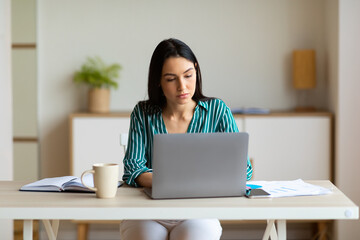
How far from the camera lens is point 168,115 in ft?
7.45

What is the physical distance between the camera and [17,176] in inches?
171

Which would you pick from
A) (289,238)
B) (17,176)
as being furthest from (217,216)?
(17,176)

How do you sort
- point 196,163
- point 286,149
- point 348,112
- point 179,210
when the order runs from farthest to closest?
1. point 286,149
2. point 348,112
3. point 196,163
4. point 179,210

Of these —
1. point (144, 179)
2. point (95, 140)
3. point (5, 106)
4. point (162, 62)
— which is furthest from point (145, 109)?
point (95, 140)

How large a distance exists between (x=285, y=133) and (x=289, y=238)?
909 millimetres

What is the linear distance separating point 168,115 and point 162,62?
0.76 ft

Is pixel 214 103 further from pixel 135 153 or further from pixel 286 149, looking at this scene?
pixel 286 149

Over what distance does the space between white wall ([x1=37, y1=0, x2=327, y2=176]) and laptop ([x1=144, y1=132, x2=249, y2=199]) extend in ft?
8.65

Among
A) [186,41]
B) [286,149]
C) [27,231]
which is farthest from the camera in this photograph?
[186,41]

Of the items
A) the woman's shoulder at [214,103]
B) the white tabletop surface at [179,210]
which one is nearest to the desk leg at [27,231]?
the white tabletop surface at [179,210]

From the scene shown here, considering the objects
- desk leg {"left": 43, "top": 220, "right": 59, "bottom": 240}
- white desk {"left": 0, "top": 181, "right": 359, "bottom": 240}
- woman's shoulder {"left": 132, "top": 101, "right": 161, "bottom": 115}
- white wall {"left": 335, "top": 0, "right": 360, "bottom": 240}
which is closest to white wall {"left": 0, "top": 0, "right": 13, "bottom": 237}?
desk leg {"left": 43, "top": 220, "right": 59, "bottom": 240}

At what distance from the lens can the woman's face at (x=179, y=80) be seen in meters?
2.12

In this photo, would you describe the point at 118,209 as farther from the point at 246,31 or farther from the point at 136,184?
the point at 246,31

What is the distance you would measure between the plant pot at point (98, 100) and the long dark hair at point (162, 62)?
1.86 meters
